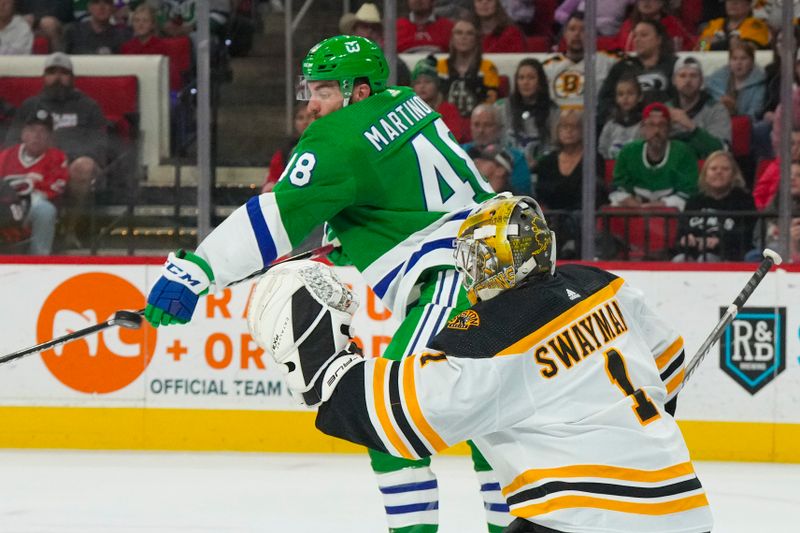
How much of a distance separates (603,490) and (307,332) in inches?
18.6

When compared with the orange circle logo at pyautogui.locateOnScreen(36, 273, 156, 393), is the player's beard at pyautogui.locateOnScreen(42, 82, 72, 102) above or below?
above

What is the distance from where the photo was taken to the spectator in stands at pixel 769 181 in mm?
5316

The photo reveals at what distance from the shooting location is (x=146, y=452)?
543 cm

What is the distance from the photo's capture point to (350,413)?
1.89 m

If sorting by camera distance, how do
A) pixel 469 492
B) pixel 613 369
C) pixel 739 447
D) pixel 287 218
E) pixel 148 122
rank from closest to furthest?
pixel 613 369, pixel 287 218, pixel 469 492, pixel 739 447, pixel 148 122

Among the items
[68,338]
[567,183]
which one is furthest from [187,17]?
[68,338]

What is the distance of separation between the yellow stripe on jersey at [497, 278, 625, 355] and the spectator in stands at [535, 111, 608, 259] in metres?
3.43

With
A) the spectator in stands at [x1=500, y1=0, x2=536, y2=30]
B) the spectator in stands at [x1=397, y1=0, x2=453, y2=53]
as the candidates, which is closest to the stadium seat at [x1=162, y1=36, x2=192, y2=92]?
the spectator in stands at [x1=397, y1=0, x2=453, y2=53]

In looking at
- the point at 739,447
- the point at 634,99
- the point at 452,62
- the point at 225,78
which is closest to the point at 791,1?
the point at 634,99

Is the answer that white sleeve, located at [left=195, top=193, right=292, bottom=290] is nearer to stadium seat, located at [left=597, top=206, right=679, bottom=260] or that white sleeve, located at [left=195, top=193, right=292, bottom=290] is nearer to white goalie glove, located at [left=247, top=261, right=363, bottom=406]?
white goalie glove, located at [left=247, top=261, right=363, bottom=406]

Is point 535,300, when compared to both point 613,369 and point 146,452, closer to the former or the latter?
point 613,369

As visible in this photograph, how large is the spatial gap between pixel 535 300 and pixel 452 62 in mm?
3805

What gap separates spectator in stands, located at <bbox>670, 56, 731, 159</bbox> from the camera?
5453 mm

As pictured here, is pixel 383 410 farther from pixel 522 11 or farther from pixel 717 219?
pixel 522 11
